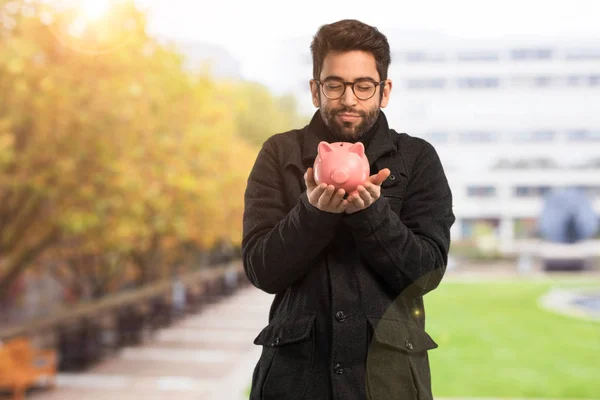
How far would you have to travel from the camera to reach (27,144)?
702 centimetres

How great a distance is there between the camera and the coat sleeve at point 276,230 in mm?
1286

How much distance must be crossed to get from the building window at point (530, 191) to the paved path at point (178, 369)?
1044 inches

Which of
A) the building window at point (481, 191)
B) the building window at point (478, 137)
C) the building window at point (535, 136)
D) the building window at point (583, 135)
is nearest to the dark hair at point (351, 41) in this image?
the building window at point (478, 137)

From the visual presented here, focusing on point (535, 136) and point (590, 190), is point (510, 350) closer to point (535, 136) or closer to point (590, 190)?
point (535, 136)

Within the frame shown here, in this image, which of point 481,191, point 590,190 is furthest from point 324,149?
point 590,190

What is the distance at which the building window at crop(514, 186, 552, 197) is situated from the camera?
38.2 meters

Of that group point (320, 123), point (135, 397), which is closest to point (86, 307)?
point (135, 397)

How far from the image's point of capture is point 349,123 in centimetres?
141

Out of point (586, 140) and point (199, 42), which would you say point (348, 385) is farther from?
point (586, 140)

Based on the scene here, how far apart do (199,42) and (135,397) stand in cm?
621

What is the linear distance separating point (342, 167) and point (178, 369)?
9.37 metres

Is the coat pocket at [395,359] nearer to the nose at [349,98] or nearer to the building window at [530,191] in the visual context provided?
the nose at [349,98]

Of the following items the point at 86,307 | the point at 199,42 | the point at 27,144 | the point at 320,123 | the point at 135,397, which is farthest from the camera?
the point at 199,42

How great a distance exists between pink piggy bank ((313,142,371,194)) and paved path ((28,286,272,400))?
6.67 metres
